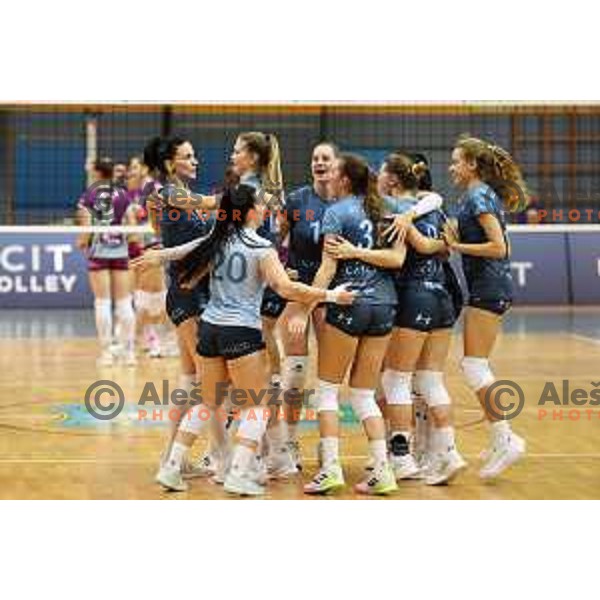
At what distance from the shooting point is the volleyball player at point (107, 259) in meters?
11.6

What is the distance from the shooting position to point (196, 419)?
5953 millimetres

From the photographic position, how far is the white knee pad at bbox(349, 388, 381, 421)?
600 cm

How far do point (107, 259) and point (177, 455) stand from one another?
5.88m

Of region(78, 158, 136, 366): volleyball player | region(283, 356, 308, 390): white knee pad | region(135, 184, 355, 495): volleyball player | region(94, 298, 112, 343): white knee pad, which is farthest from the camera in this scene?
region(94, 298, 112, 343): white knee pad

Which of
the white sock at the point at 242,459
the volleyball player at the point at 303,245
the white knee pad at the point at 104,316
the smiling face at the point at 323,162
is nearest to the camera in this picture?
the white sock at the point at 242,459

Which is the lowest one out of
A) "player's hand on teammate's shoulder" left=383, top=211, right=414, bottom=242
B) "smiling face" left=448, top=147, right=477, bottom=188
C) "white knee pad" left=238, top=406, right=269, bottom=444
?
"white knee pad" left=238, top=406, right=269, bottom=444

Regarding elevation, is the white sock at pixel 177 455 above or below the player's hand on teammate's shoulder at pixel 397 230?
below

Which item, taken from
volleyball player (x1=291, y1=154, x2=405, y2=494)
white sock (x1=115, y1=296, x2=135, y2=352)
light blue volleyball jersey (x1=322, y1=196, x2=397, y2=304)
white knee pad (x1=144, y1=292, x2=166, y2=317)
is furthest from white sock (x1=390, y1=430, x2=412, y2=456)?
white knee pad (x1=144, y1=292, x2=166, y2=317)

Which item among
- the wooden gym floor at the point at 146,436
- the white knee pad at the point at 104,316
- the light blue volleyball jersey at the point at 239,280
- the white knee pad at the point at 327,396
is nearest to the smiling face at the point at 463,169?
the light blue volleyball jersey at the point at 239,280

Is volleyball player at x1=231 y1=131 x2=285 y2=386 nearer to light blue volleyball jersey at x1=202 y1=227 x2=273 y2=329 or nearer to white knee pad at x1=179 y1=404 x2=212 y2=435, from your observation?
light blue volleyball jersey at x1=202 y1=227 x2=273 y2=329

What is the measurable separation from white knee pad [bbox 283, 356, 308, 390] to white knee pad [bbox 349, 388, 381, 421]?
493mm

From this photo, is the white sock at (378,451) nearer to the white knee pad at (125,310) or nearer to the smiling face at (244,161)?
the smiling face at (244,161)

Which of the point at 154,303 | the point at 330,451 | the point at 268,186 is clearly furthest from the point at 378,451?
the point at 154,303

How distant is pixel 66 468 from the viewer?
6.74m
